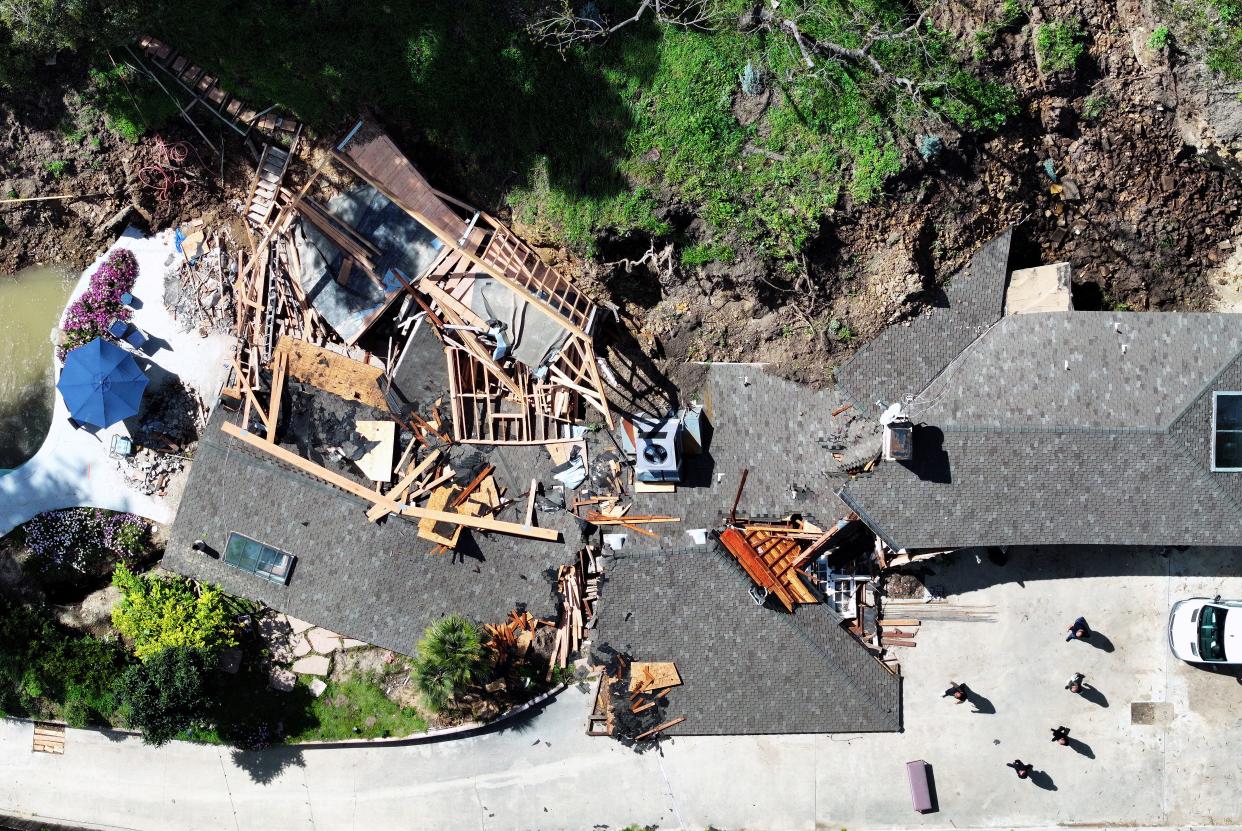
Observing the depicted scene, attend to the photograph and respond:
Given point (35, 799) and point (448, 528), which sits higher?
point (448, 528)

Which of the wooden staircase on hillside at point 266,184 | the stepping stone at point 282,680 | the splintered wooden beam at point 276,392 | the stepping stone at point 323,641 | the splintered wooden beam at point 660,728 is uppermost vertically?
the wooden staircase on hillside at point 266,184

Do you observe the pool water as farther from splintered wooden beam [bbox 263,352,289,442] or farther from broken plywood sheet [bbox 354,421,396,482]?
broken plywood sheet [bbox 354,421,396,482]

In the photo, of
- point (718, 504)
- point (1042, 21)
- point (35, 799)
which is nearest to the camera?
point (1042, 21)

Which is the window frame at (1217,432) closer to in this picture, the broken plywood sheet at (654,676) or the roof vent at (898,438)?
the roof vent at (898,438)

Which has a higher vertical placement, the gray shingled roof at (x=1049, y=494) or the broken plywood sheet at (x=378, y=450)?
the broken plywood sheet at (x=378, y=450)

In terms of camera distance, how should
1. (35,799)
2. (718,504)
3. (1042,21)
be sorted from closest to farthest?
1. (1042,21)
2. (718,504)
3. (35,799)

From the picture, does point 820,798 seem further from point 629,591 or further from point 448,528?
point 448,528

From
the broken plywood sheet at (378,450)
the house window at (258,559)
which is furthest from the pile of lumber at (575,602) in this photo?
the house window at (258,559)

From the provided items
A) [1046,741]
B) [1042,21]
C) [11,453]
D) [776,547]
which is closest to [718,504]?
[776,547]
